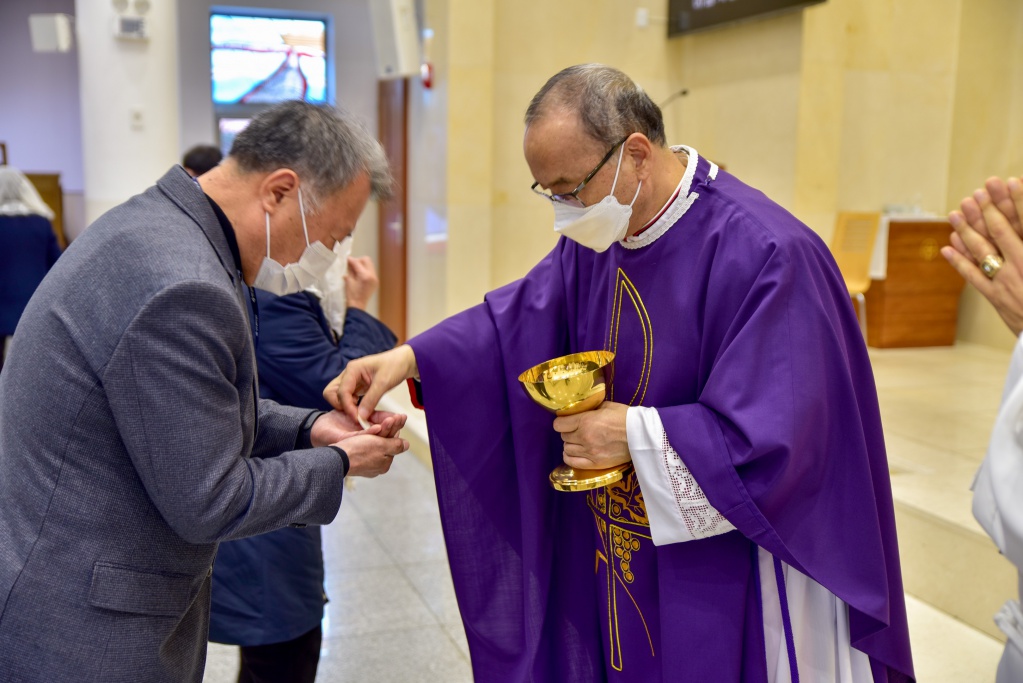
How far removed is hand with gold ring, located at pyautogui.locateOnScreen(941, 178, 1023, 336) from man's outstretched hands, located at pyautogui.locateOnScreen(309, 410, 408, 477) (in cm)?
102

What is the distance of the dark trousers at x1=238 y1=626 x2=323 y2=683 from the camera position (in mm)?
2576

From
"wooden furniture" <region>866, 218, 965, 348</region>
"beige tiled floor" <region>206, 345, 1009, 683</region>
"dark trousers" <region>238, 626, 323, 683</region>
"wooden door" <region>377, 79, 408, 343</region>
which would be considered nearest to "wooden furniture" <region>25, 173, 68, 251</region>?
"wooden door" <region>377, 79, 408, 343</region>

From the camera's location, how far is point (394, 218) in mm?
8867

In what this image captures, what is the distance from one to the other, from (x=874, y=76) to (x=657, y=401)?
272 inches

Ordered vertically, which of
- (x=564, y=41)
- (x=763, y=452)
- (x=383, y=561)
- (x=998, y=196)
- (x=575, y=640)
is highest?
(x=564, y=41)

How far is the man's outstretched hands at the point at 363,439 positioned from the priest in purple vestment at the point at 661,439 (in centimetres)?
8

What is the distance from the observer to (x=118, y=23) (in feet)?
23.0

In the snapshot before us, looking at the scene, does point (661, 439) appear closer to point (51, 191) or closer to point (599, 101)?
point (599, 101)

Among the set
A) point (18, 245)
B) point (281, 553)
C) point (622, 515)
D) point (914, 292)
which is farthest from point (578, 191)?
point (914, 292)

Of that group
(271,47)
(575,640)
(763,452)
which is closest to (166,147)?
(271,47)

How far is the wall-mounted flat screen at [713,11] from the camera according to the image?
7.00 meters

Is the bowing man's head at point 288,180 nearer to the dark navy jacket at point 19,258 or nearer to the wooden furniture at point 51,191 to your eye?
the dark navy jacket at point 19,258

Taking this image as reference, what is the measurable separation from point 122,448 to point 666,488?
95 centimetres

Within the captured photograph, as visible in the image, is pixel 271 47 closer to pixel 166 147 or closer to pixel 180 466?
pixel 166 147
